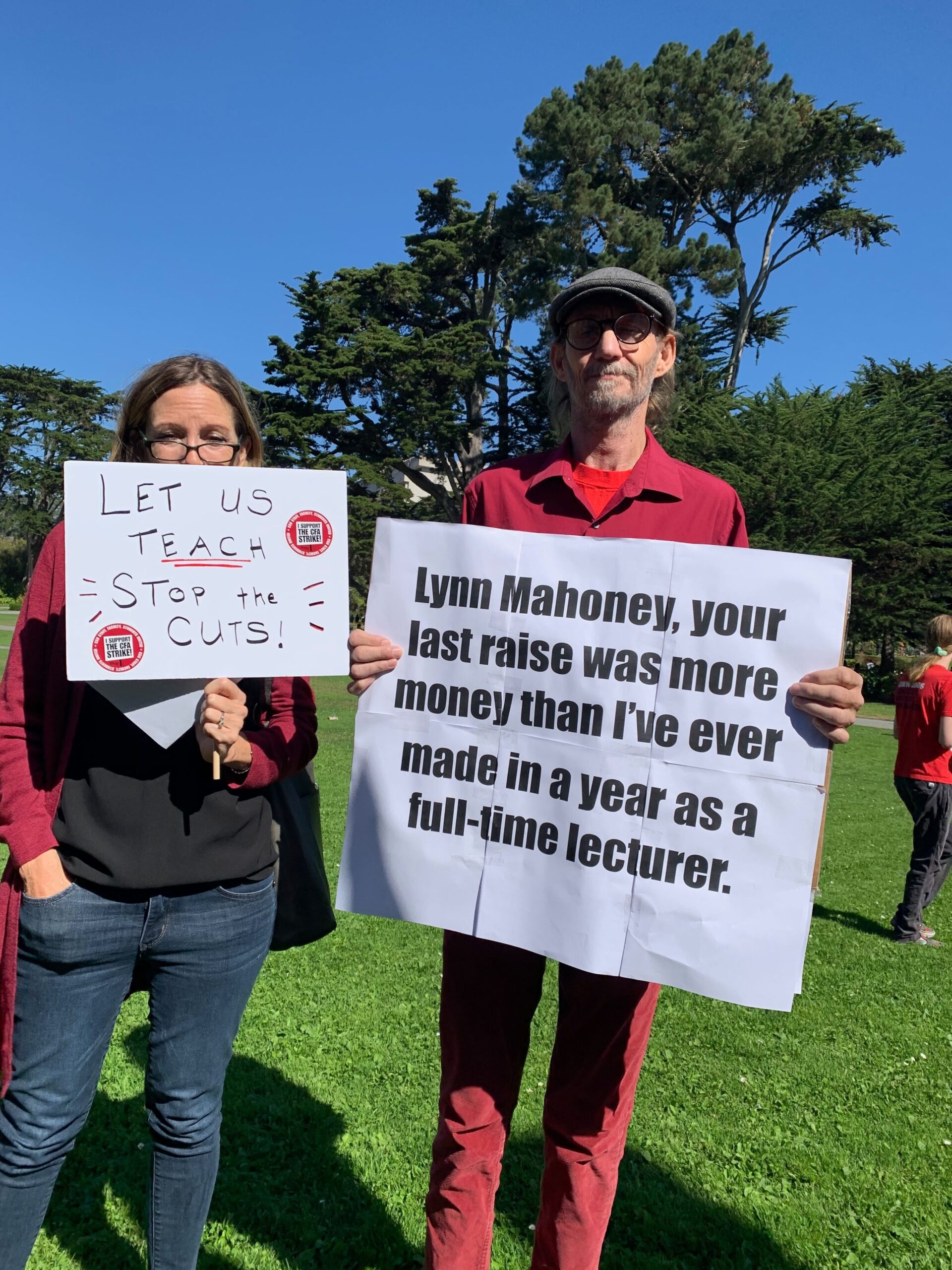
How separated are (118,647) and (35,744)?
0.29 m

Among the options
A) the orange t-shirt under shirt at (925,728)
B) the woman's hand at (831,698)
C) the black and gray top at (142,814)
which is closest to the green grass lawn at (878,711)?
the orange t-shirt under shirt at (925,728)

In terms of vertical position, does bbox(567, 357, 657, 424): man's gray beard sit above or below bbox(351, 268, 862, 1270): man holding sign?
above

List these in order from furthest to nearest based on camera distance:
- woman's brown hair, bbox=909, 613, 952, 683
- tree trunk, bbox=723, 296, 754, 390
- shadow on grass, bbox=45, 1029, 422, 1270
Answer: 1. tree trunk, bbox=723, 296, 754, 390
2. woman's brown hair, bbox=909, 613, 952, 683
3. shadow on grass, bbox=45, 1029, 422, 1270

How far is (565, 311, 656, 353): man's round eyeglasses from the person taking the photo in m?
2.20

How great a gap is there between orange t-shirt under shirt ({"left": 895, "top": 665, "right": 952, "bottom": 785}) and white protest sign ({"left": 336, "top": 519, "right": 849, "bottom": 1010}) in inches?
195

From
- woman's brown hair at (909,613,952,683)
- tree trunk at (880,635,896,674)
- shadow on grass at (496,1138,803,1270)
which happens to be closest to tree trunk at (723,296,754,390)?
tree trunk at (880,635,896,674)

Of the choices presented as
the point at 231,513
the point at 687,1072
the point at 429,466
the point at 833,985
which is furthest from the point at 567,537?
the point at 429,466

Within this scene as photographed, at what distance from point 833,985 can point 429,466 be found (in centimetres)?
3586

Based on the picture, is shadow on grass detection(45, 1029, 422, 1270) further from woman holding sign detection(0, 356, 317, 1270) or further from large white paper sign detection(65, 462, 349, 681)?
large white paper sign detection(65, 462, 349, 681)

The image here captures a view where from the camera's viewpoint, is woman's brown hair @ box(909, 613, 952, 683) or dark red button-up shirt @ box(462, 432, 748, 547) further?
woman's brown hair @ box(909, 613, 952, 683)

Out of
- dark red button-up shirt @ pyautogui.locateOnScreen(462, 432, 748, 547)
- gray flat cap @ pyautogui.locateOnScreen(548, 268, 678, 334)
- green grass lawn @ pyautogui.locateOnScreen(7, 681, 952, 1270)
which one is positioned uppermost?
gray flat cap @ pyautogui.locateOnScreen(548, 268, 678, 334)

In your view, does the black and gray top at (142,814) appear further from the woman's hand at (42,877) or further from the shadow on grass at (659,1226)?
the shadow on grass at (659,1226)

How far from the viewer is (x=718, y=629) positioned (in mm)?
1959

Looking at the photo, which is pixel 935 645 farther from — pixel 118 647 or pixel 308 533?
pixel 118 647
